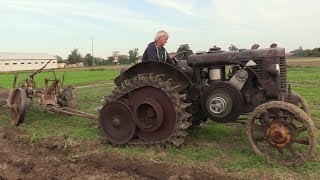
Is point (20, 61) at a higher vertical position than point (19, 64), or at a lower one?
higher

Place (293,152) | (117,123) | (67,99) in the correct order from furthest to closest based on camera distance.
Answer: (67,99)
(117,123)
(293,152)

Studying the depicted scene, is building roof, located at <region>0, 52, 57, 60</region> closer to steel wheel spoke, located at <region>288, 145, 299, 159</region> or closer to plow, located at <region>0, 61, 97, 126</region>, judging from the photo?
plow, located at <region>0, 61, 97, 126</region>

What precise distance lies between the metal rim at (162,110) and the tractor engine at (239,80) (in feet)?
1.94

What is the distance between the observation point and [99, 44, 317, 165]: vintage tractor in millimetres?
5957

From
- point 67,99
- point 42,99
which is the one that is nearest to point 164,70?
point 42,99

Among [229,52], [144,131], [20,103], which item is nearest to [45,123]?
[20,103]

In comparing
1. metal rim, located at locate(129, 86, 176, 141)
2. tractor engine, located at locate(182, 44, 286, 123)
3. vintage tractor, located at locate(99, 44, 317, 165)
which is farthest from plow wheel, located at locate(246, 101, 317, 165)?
metal rim, located at locate(129, 86, 176, 141)

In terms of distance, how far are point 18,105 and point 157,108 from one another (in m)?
4.41

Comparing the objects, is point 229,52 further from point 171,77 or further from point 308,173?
point 308,173

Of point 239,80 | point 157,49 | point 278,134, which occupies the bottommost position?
point 278,134

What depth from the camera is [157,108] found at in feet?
22.1

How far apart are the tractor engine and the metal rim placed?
1.94 feet

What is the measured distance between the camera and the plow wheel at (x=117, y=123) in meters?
7.04

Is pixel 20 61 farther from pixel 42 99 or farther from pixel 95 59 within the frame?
pixel 42 99
